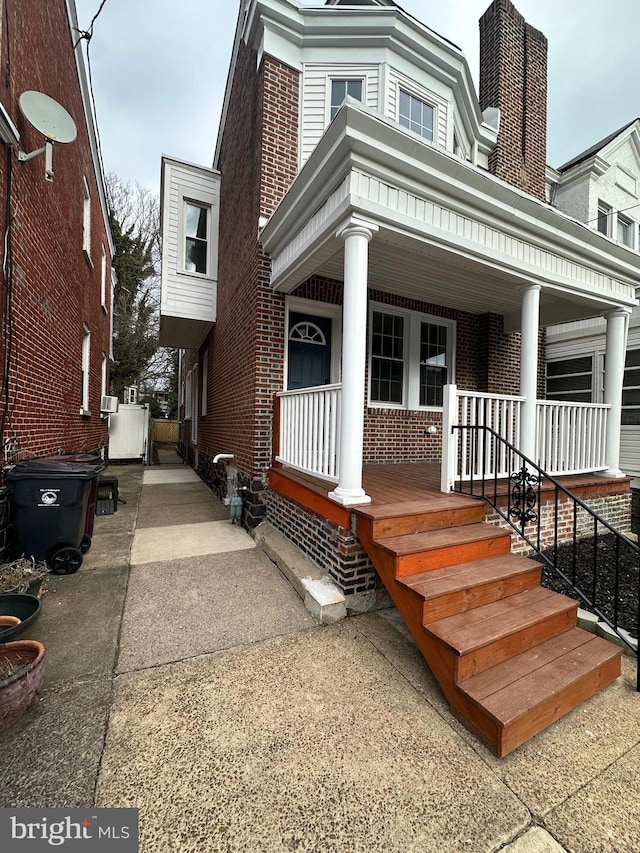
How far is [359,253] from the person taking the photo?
10.4 ft

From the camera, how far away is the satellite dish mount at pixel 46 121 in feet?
12.2

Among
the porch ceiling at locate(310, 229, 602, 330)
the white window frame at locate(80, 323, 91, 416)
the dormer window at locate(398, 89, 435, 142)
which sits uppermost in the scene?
the dormer window at locate(398, 89, 435, 142)

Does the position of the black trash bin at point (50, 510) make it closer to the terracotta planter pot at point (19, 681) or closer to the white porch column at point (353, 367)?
the terracotta planter pot at point (19, 681)

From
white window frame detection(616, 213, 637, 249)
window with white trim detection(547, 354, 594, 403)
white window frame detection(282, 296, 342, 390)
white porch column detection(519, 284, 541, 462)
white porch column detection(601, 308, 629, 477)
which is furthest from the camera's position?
white window frame detection(616, 213, 637, 249)

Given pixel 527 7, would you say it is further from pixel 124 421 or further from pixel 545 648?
pixel 124 421

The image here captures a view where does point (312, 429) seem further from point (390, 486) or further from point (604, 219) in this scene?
point (604, 219)

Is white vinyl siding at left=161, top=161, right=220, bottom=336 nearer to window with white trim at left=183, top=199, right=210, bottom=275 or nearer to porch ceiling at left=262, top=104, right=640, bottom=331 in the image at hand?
window with white trim at left=183, top=199, right=210, bottom=275

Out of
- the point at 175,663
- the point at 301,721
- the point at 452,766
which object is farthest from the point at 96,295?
the point at 452,766

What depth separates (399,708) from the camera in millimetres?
2035

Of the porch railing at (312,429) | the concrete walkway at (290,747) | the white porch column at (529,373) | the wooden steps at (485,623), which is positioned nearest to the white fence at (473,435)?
the porch railing at (312,429)

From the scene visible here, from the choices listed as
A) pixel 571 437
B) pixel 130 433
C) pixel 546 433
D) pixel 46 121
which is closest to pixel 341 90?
pixel 46 121

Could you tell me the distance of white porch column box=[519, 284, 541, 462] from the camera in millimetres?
4281

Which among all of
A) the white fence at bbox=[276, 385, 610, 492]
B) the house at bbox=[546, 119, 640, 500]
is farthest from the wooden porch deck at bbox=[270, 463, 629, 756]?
the house at bbox=[546, 119, 640, 500]

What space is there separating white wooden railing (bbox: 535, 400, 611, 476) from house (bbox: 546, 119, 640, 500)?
2.64m
